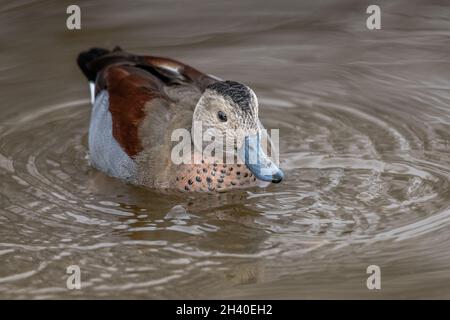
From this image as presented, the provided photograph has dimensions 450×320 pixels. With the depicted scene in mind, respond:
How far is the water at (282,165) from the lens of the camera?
6273 mm

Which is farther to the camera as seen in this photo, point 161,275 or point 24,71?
point 24,71

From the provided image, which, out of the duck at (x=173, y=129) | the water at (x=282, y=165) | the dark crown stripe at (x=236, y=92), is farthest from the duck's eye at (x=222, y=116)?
the water at (x=282, y=165)

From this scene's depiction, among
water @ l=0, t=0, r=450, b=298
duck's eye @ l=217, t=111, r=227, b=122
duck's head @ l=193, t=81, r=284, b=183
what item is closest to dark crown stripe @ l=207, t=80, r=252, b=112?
duck's head @ l=193, t=81, r=284, b=183

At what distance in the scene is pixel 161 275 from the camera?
6250 millimetres

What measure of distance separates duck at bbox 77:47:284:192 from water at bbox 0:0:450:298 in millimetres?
156

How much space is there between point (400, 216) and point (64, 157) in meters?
2.87

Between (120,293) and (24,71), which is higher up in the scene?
(24,71)

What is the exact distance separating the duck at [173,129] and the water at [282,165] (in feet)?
0.51

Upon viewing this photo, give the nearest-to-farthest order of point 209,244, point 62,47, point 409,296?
point 409,296
point 209,244
point 62,47

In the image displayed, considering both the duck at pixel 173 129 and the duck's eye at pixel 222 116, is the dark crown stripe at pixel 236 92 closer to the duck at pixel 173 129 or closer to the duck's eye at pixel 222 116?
the duck at pixel 173 129

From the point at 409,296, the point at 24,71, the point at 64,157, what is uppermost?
the point at 24,71

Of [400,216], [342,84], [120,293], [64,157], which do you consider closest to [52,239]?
[120,293]

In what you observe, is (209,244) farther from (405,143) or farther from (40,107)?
(40,107)

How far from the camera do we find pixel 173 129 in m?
7.69
